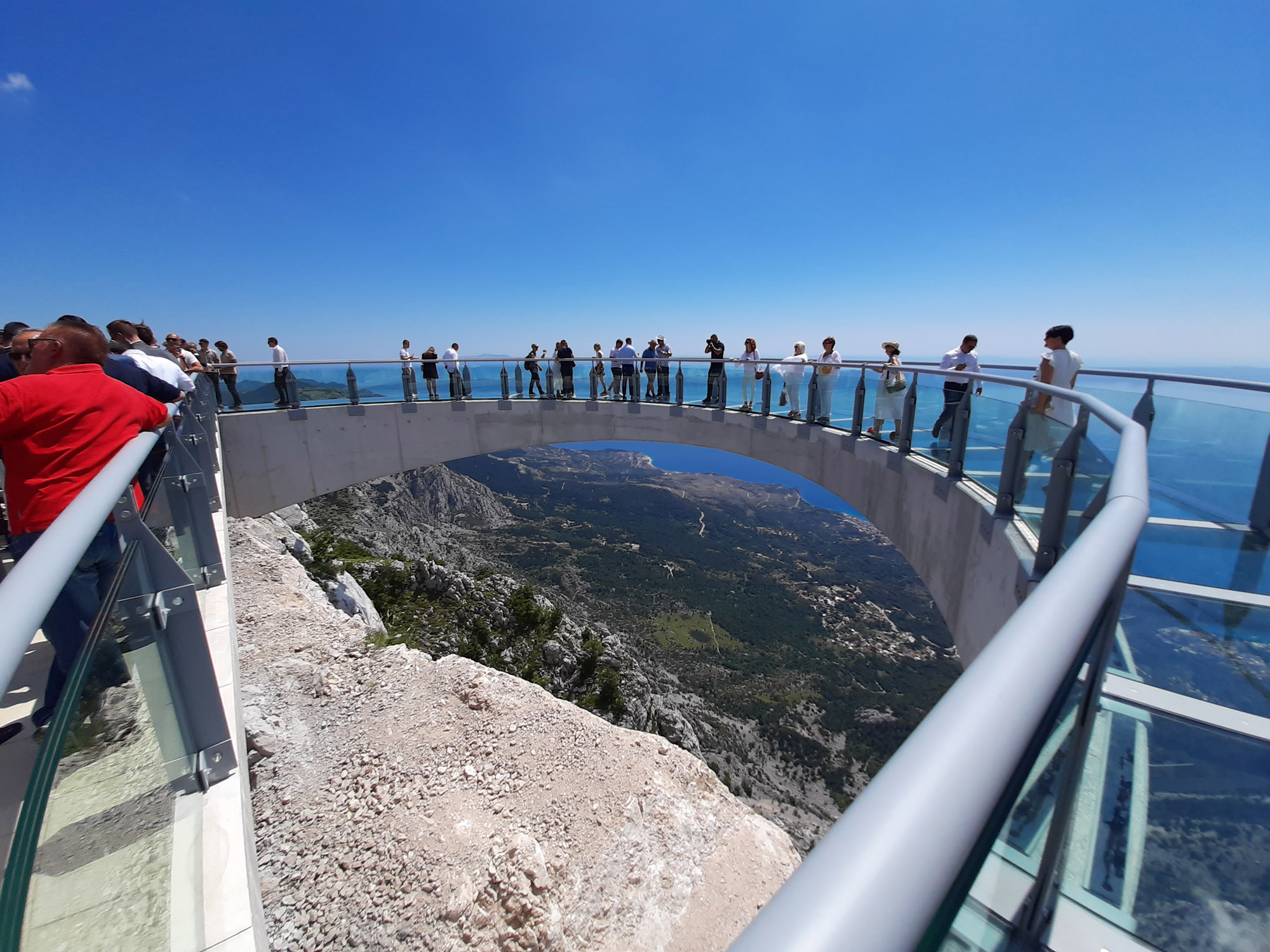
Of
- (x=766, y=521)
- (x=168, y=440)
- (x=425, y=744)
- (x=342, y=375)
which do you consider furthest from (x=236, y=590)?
(x=766, y=521)

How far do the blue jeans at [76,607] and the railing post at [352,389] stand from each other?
40.8 ft

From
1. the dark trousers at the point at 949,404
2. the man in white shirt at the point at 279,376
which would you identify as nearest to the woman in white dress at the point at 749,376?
the dark trousers at the point at 949,404

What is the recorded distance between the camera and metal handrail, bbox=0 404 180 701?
3.91 feet

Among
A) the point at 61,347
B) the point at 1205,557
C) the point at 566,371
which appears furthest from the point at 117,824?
the point at 566,371

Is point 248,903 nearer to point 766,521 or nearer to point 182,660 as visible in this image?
point 182,660

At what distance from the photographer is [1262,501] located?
12.1 ft

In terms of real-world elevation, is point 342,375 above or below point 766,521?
above

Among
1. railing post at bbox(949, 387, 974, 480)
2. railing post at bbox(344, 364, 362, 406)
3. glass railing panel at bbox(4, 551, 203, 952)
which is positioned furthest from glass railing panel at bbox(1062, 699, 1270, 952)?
railing post at bbox(344, 364, 362, 406)

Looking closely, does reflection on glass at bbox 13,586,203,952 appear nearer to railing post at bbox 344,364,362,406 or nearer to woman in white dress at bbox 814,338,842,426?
woman in white dress at bbox 814,338,842,426

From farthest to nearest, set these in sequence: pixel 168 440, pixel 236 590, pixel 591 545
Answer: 1. pixel 591 545
2. pixel 236 590
3. pixel 168 440

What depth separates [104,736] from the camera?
75.0 inches

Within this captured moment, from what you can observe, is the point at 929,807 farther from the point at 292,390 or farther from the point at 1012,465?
the point at 292,390

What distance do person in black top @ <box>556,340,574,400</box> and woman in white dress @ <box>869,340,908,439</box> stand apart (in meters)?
8.04

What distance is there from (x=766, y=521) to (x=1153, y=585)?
140246 millimetres
